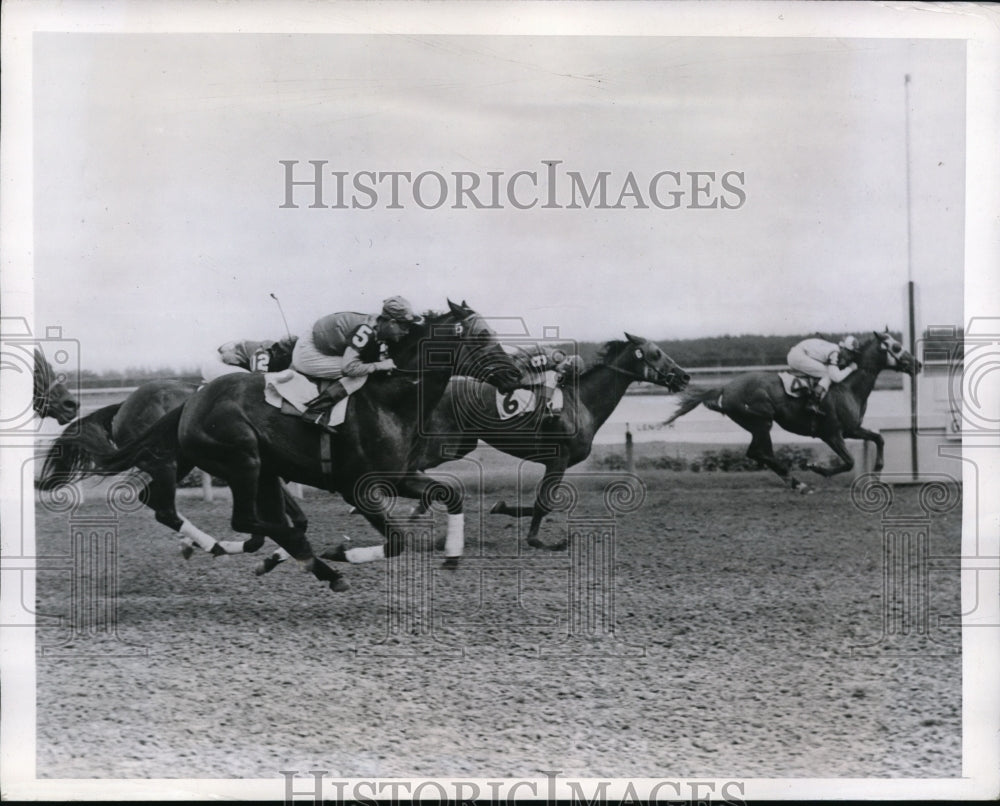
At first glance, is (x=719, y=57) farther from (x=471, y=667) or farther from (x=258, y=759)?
(x=258, y=759)

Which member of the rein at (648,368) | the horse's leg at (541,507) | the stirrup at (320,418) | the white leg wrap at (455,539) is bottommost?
the white leg wrap at (455,539)

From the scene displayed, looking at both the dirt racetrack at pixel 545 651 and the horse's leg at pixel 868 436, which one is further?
the horse's leg at pixel 868 436

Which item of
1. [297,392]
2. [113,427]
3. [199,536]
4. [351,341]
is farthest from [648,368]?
[113,427]

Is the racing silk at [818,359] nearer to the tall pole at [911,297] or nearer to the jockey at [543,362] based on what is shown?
the tall pole at [911,297]

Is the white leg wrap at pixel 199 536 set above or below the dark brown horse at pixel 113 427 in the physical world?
below

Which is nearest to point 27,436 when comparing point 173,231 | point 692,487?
point 173,231

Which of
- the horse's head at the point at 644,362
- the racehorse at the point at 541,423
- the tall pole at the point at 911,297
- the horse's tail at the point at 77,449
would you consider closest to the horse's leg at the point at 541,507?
the racehorse at the point at 541,423
